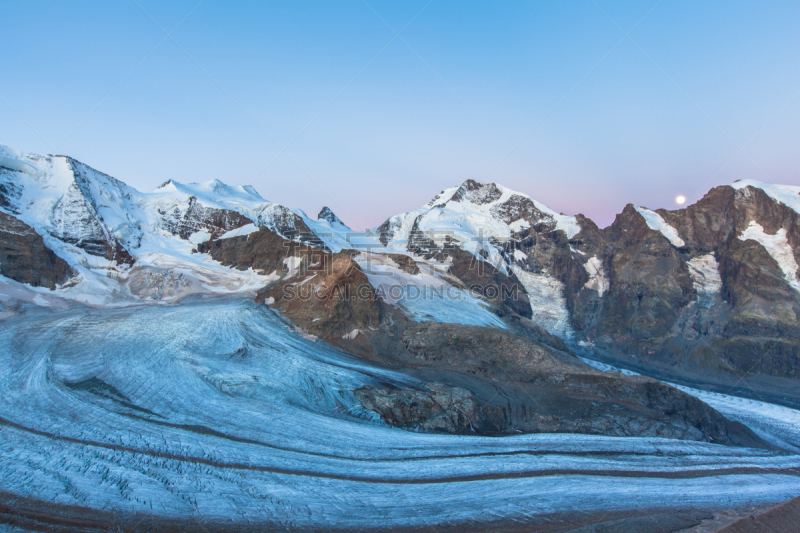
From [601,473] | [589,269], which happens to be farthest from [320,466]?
[589,269]

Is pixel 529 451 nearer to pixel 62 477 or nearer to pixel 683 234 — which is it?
pixel 62 477

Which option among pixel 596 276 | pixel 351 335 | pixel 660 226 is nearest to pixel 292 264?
pixel 351 335

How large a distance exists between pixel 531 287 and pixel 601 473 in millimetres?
91566

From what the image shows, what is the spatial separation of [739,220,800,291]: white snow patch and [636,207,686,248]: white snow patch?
1283 centimetres

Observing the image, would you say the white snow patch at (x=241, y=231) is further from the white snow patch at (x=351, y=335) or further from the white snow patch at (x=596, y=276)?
the white snow patch at (x=596, y=276)

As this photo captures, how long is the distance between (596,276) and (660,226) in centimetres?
2041

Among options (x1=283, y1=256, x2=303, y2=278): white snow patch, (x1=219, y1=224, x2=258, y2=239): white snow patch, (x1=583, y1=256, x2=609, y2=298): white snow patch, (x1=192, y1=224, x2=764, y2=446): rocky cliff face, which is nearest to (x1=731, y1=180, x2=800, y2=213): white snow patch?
(x1=583, y1=256, x2=609, y2=298): white snow patch

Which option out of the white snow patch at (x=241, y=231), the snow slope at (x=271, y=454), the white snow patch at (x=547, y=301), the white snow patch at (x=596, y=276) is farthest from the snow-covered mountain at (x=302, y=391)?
the white snow patch at (x=596, y=276)

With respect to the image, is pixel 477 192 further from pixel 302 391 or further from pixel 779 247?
pixel 302 391

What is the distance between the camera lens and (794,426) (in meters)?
36.5

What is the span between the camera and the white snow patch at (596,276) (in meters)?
110

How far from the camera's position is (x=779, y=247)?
9056cm

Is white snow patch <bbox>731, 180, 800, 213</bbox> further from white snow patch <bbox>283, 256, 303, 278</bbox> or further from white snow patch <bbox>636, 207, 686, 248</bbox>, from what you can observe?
white snow patch <bbox>283, 256, 303, 278</bbox>

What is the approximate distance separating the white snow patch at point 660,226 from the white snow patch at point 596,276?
611 inches
